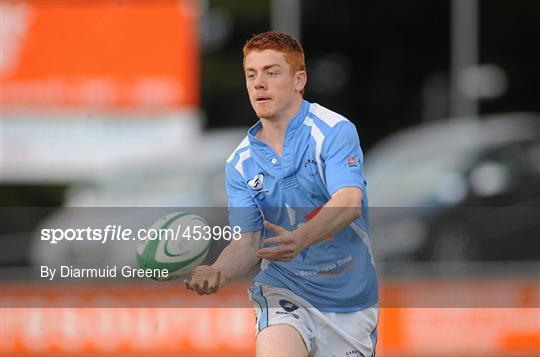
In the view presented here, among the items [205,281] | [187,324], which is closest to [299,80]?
[205,281]

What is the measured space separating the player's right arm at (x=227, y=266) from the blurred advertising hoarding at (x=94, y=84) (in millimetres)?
19065

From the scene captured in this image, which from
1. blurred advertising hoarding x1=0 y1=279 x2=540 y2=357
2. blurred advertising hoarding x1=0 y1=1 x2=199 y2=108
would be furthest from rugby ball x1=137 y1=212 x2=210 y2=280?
blurred advertising hoarding x1=0 y1=1 x2=199 y2=108

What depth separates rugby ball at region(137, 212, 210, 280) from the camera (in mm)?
6113

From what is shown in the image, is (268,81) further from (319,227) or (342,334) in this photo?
(342,334)

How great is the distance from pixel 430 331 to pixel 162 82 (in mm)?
16893

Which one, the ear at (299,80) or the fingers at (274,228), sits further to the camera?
the ear at (299,80)

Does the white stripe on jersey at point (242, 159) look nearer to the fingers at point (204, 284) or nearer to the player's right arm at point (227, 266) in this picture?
the player's right arm at point (227, 266)

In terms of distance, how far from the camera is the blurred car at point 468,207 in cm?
1377

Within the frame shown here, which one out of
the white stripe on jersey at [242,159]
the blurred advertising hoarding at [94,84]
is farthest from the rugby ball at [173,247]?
the blurred advertising hoarding at [94,84]

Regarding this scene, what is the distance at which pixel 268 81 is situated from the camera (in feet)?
19.9

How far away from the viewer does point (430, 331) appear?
948 cm

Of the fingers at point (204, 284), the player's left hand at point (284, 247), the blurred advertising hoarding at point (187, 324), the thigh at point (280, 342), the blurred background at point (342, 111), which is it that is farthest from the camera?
the blurred background at point (342, 111)

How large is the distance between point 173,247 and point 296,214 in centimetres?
56

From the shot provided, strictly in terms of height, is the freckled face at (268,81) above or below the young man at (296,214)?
above
